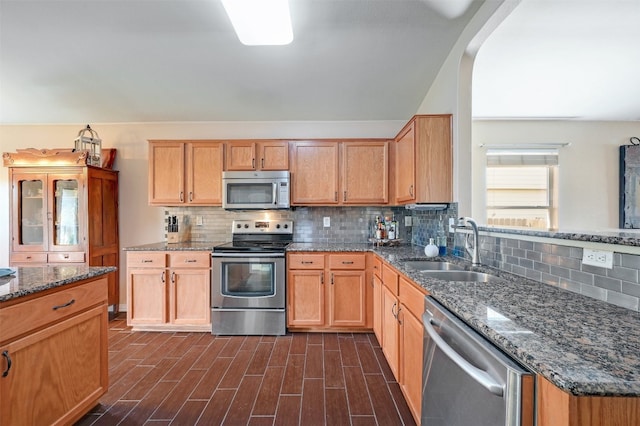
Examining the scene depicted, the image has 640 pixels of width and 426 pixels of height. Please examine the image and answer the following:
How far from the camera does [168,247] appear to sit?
9.43 feet

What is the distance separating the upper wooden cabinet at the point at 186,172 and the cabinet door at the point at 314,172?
91 cm

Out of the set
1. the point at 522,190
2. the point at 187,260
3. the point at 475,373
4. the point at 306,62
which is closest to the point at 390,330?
the point at 475,373

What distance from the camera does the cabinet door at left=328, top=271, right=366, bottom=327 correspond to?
2760 millimetres

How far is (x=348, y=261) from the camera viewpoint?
2768 mm

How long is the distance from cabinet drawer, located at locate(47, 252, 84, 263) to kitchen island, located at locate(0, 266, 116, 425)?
1.63 m

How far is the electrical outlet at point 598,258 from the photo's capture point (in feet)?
3.36

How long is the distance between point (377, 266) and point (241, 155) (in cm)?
198

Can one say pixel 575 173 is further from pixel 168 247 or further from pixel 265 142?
pixel 168 247

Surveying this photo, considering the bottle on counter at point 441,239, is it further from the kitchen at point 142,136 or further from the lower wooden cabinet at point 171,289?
the lower wooden cabinet at point 171,289

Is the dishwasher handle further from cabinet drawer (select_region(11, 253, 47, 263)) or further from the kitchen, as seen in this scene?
cabinet drawer (select_region(11, 253, 47, 263))

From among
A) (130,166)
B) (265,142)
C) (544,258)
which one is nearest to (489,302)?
(544,258)

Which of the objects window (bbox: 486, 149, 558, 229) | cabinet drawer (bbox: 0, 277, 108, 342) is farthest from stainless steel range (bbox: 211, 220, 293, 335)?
window (bbox: 486, 149, 558, 229)

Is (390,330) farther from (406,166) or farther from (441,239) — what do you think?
(406,166)

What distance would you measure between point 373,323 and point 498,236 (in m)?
1.56
